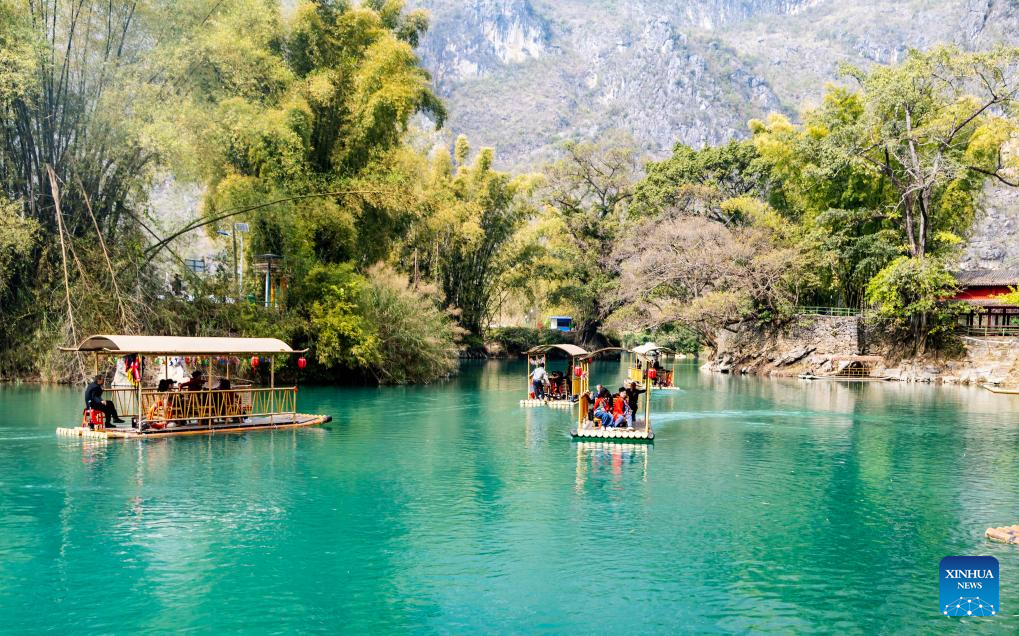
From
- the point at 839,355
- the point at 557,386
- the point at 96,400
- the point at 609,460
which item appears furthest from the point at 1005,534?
the point at 839,355

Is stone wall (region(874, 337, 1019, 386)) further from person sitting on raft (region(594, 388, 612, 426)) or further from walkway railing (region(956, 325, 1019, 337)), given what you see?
person sitting on raft (region(594, 388, 612, 426))

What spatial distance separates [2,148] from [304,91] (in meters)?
11.5

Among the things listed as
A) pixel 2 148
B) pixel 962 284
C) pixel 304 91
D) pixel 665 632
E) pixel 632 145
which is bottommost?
pixel 665 632

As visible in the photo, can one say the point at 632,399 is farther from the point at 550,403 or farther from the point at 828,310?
the point at 828,310

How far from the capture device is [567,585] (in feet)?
Answer: 36.8

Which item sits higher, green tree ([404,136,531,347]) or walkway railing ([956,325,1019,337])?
green tree ([404,136,531,347])

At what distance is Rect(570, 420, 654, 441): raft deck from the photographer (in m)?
23.0

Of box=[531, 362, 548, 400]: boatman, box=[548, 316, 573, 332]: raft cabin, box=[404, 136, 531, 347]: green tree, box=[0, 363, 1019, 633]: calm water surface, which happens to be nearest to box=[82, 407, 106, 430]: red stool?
box=[0, 363, 1019, 633]: calm water surface

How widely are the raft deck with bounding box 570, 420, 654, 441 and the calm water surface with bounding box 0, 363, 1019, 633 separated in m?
0.45

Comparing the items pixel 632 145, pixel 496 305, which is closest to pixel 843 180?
pixel 632 145

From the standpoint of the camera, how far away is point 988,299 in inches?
1965

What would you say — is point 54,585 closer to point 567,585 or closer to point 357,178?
point 567,585

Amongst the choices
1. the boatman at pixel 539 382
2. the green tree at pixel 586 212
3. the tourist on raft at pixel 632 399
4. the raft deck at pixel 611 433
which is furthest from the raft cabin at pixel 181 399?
the green tree at pixel 586 212

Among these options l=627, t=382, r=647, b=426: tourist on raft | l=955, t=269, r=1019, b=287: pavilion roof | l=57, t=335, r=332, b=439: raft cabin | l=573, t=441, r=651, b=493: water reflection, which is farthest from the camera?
l=955, t=269, r=1019, b=287: pavilion roof
